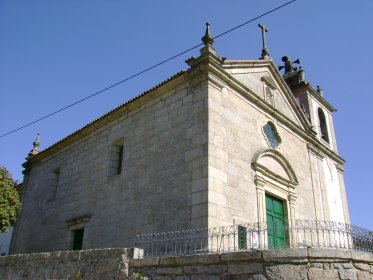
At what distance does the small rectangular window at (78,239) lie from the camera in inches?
470

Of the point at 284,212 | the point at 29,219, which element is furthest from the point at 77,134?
the point at 284,212

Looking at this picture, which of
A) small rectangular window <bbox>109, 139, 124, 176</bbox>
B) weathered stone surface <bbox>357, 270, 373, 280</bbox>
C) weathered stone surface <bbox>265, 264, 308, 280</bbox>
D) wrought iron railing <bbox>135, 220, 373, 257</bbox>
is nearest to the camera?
weathered stone surface <bbox>265, 264, 308, 280</bbox>

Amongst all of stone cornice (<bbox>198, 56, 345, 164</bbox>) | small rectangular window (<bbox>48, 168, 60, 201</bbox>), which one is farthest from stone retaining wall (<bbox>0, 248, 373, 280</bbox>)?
small rectangular window (<bbox>48, 168, 60, 201</bbox>)

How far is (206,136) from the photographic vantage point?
9117 millimetres

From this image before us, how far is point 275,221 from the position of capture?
10547mm

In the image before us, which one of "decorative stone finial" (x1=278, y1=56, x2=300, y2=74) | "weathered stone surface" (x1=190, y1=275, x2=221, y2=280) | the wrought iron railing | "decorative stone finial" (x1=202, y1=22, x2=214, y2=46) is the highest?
"decorative stone finial" (x1=278, y1=56, x2=300, y2=74)

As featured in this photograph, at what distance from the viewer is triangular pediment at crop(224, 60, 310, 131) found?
11.5 meters

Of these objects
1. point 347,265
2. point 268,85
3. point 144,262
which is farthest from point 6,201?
point 347,265

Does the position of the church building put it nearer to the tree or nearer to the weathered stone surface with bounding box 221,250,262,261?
the tree

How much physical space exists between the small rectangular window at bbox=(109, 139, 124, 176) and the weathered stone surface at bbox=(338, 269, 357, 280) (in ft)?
25.9

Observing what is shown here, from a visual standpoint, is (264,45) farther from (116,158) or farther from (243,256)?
(243,256)

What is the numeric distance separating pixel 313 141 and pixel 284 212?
3970 mm

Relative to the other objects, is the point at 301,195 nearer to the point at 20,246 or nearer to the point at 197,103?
the point at 197,103

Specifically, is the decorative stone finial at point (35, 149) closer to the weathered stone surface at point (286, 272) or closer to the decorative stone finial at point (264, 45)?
the decorative stone finial at point (264, 45)
